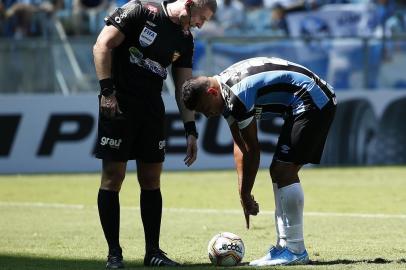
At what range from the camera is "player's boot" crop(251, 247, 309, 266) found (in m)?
8.12

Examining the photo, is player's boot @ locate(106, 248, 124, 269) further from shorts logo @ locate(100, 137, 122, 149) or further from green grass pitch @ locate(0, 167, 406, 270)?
shorts logo @ locate(100, 137, 122, 149)

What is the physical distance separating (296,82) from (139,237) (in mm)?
3284

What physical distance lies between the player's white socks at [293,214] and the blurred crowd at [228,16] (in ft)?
43.1

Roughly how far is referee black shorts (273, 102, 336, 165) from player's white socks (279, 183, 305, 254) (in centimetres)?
25

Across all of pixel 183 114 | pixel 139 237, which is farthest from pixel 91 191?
pixel 183 114

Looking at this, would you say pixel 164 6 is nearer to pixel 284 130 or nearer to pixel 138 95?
pixel 138 95

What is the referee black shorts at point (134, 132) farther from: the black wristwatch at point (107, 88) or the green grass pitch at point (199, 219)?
the green grass pitch at point (199, 219)

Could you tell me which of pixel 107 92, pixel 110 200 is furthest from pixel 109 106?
pixel 110 200

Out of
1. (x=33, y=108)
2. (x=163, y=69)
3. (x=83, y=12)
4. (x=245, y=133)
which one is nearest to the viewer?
(x=245, y=133)

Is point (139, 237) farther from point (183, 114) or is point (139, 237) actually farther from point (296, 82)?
point (296, 82)

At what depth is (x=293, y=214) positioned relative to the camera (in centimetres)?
823

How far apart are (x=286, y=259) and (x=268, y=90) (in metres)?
1.44

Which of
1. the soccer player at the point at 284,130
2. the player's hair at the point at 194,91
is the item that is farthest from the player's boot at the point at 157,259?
the player's hair at the point at 194,91

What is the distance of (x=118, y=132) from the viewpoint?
8.12 metres
